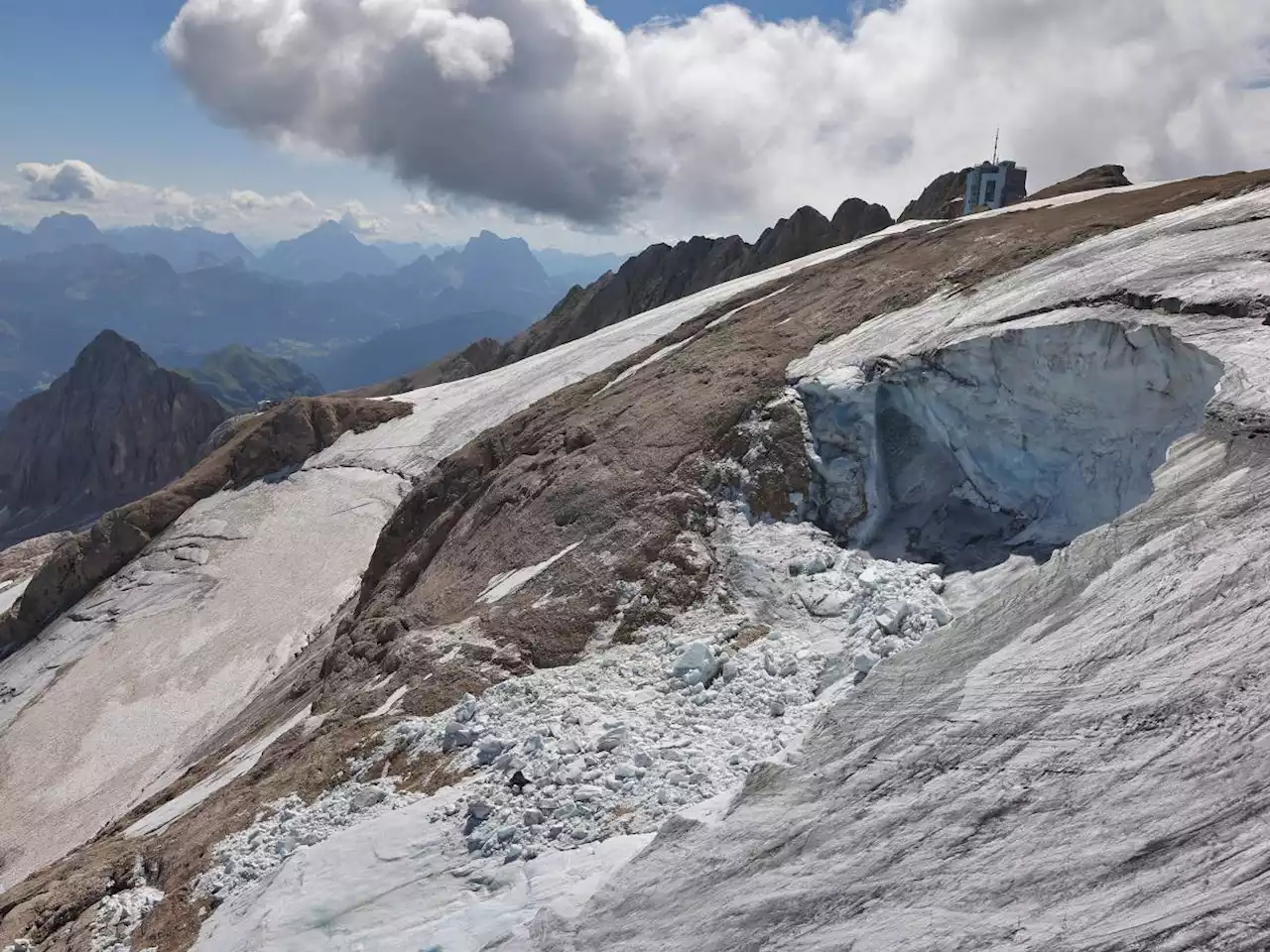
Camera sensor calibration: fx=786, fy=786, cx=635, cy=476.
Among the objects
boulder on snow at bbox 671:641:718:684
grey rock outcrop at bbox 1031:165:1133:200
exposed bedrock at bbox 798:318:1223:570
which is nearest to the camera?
boulder on snow at bbox 671:641:718:684

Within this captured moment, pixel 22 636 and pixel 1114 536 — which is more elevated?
pixel 22 636

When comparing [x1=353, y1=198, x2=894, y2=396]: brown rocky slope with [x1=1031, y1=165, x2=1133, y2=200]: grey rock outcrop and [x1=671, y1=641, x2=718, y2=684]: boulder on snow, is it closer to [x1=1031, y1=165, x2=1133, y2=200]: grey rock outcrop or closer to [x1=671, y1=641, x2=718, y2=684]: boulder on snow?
[x1=1031, y1=165, x2=1133, y2=200]: grey rock outcrop

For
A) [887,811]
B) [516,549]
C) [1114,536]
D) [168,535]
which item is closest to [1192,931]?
[887,811]

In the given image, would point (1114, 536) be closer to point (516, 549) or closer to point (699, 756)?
point (699, 756)

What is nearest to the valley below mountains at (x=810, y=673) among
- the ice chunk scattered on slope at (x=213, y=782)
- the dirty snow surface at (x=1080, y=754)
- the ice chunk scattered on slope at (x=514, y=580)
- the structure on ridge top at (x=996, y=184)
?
the dirty snow surface at (x=1080, y=754)

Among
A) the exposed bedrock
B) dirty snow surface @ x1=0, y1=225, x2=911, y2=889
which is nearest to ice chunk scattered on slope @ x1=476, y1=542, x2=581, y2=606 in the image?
the exposed bedrock
